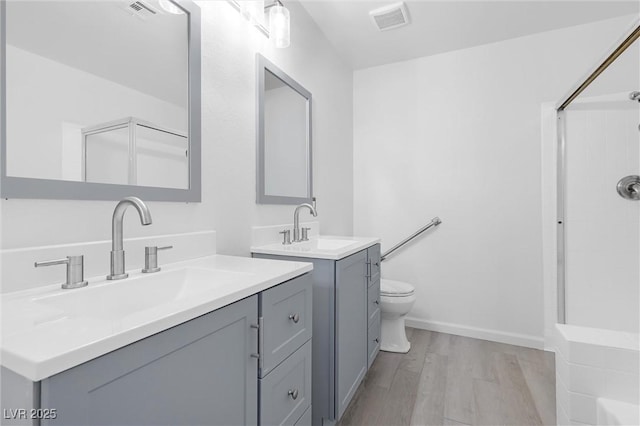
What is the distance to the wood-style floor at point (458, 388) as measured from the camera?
1.55 m

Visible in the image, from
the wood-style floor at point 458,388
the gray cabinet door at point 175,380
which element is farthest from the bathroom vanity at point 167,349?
the wood-style floor at point 458,388

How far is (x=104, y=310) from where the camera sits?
79 centimetres

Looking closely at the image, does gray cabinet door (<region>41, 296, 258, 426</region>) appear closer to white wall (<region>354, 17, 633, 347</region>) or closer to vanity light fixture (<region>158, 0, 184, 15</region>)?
vanity light fixture (<region>158, 0, 184, 15</region>)

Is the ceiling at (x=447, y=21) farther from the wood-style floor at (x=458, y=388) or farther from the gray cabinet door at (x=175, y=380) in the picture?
the wood-style floor at (x=458, y=388)

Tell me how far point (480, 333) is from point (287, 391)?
2102 mm

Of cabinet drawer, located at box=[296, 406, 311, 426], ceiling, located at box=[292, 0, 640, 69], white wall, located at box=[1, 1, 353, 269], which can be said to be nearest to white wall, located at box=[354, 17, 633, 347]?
ceiling, located at box=[292, 0, 640, 69]

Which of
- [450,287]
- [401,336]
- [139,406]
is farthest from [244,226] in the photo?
[450,287]

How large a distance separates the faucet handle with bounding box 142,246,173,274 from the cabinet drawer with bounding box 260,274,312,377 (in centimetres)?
41

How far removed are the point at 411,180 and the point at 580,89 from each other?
4.12 ft

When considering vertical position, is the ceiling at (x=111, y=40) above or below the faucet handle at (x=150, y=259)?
above

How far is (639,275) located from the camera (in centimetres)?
198

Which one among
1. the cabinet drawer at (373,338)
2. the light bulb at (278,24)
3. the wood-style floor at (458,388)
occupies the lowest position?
the wood-style floor at (458,388)

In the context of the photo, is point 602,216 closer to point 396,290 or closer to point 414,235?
point 414,235

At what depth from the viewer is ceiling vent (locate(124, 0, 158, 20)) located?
40.6 inches
